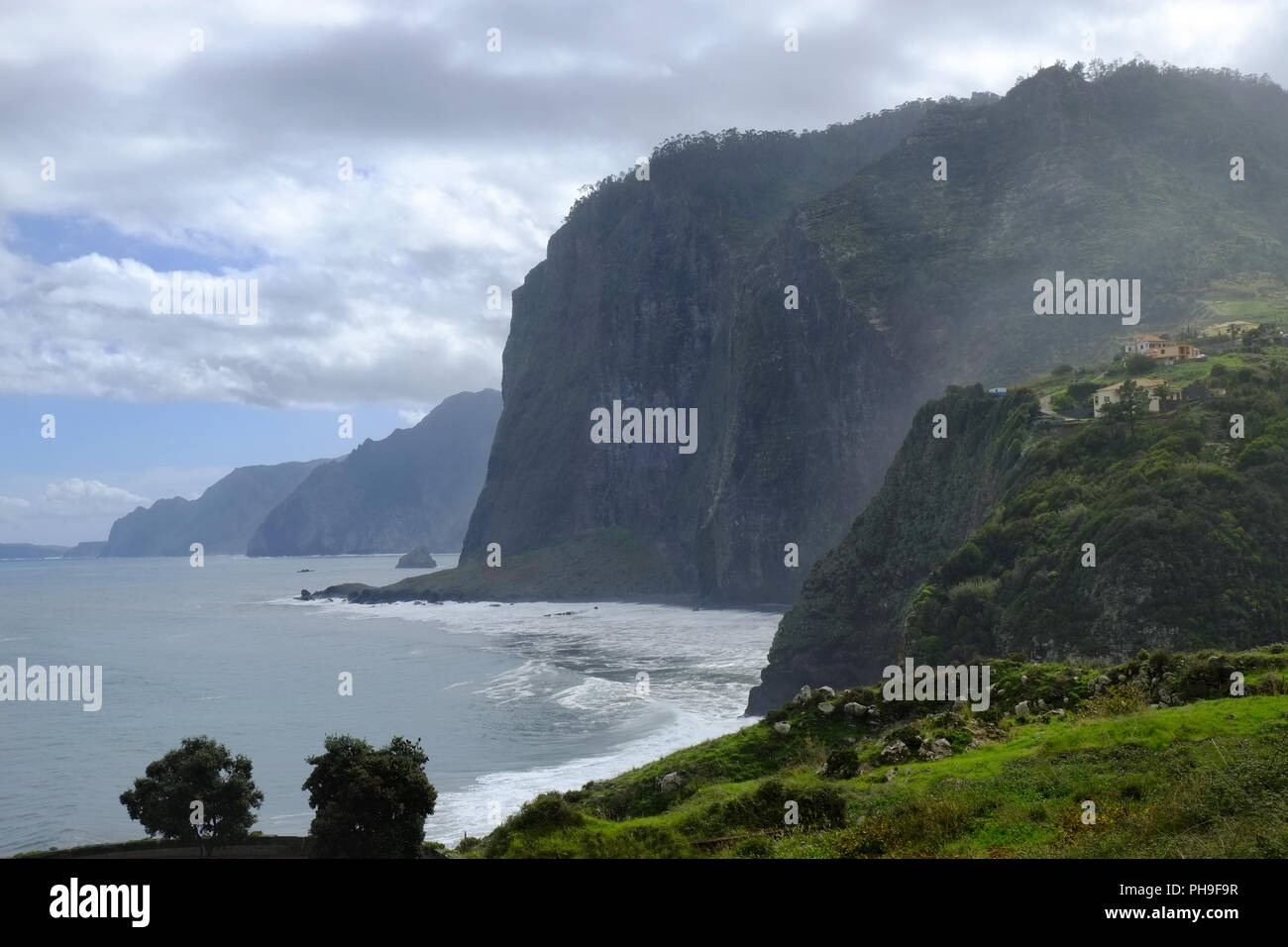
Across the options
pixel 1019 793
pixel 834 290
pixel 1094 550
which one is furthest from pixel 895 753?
pixel 834 290

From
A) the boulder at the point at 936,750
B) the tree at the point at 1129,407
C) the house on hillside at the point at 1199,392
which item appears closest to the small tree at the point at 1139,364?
the house on hillside at the point at 1199,392

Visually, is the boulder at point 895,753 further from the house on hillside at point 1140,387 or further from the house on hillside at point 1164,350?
the house on hillside at point 1164,350

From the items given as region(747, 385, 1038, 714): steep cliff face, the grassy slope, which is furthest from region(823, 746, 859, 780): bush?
region(747, 385, 1038, 714): steep cliff face

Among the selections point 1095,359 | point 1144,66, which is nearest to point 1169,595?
point 1095,359

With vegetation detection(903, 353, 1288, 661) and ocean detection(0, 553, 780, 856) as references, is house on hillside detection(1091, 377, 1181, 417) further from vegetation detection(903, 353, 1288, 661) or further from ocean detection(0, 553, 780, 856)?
ocean detection(0, 553, 780, 856)

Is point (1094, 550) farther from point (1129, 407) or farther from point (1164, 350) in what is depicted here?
point (1164, 350)
